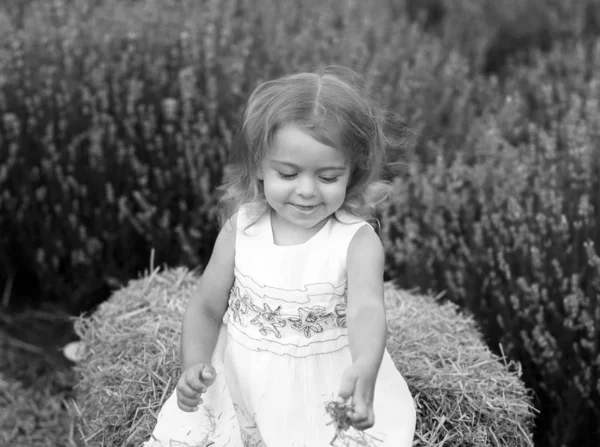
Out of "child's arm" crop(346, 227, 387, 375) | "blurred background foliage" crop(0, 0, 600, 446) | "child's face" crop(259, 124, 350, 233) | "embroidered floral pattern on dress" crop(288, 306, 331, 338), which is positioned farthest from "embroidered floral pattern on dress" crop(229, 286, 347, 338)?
"blurred background foliage" crop(0, 0, 600, 446)

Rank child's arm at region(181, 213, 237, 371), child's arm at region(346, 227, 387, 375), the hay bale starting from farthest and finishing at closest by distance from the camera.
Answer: the hay bale < child's arm at region(181, 213, 237, 371) < child's arm at region(346, 227, 387, 375)

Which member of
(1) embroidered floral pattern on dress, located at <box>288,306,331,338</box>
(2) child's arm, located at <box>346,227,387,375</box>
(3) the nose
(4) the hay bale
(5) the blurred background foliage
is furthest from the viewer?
(5) the blurred background foliage

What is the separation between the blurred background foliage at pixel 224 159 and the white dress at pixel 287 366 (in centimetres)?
90

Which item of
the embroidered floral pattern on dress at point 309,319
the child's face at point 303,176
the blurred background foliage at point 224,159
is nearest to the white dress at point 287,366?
the embroidered floral pattern on dress at point 309,319

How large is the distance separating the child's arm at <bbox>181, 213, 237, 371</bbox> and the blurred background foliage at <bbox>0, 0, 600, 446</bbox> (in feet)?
3.49

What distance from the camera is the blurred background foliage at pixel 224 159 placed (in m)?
3.17

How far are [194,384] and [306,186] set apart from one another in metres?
0.52

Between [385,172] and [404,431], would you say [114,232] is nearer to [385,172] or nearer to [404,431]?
[385,172]

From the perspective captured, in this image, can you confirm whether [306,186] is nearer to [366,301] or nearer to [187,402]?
[366,301]

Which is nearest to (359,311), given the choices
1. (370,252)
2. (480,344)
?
(370,252)

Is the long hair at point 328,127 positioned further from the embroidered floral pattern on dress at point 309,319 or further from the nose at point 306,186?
the embroidered floral pattern on dress at point 309,319

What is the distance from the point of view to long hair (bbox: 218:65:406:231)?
221 cm

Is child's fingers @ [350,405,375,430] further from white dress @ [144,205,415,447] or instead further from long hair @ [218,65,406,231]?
long hair @ [218,65,406,231]

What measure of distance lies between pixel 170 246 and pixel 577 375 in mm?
1744
